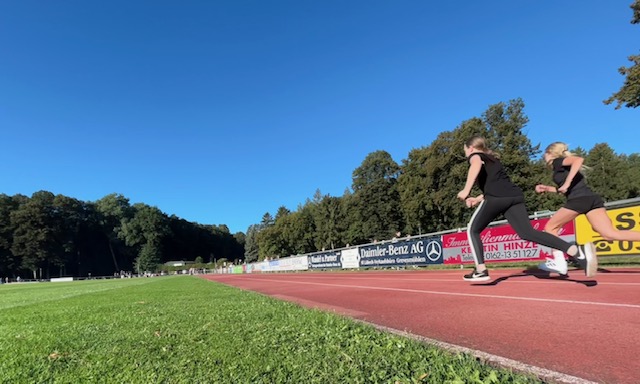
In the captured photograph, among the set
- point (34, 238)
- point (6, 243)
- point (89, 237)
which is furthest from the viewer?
point (89, 237)

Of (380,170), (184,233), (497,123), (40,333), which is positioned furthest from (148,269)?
(40,333)

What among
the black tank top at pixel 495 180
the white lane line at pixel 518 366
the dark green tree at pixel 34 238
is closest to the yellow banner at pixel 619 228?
the black tank top at pixel 495 180

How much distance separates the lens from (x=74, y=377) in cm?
253

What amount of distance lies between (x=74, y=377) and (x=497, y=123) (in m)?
50.2

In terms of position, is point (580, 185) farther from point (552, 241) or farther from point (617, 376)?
point (617, 376)

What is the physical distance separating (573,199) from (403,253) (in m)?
16.4

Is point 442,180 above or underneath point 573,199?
above

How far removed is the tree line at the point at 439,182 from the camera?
43.8m

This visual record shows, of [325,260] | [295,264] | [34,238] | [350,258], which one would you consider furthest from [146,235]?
[350,258]

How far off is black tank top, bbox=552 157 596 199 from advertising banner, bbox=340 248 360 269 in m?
22.7

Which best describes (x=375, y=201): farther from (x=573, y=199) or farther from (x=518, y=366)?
(x=518, y=366)

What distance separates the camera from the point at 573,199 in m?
5.46

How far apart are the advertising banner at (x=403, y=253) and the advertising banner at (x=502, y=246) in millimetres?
884

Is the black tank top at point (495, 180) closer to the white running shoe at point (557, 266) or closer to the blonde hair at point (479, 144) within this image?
the blonde hair at point (479, 144)
